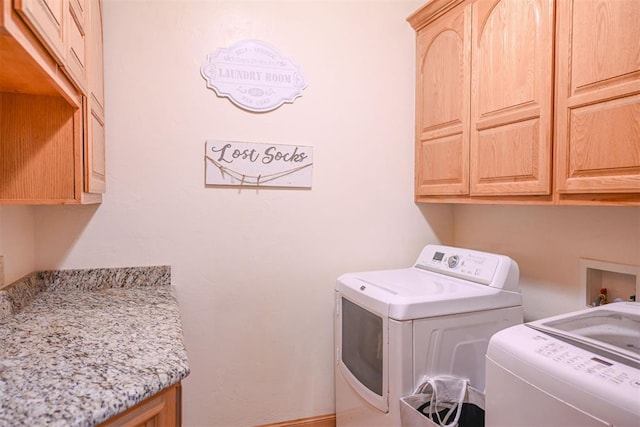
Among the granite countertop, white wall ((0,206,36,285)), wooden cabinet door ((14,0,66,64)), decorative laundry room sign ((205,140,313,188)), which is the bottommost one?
the granite countertop

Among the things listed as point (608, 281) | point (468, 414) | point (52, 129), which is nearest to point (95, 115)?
point (52, 129)

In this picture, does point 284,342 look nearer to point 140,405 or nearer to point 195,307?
point 195,307

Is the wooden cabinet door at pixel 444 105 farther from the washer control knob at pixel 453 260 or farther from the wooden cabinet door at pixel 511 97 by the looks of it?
the washer control knob at pixel 453 260

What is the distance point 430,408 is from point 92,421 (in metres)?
1.14

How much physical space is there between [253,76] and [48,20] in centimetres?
116

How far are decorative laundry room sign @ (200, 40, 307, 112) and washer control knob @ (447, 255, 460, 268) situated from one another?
3.85 ft

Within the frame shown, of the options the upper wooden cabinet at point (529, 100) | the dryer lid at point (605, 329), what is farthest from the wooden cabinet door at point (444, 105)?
the dryer lid at point (605, 329)

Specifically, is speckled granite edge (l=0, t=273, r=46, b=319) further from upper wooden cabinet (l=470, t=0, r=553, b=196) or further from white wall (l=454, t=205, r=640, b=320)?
white wall (l=454, t=205, r=640, b=320)

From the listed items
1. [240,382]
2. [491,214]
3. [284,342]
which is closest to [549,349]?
[491,214]

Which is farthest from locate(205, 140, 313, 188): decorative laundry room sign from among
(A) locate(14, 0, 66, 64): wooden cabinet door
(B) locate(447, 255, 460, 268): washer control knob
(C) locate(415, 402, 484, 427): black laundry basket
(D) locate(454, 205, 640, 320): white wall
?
(C) locate(415, 402, 484, 427): black laundry basket

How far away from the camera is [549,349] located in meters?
0.99

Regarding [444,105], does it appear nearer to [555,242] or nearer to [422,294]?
[555,242]

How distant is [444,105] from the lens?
196cm

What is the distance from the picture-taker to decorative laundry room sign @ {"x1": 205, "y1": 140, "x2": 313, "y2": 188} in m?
1.89
